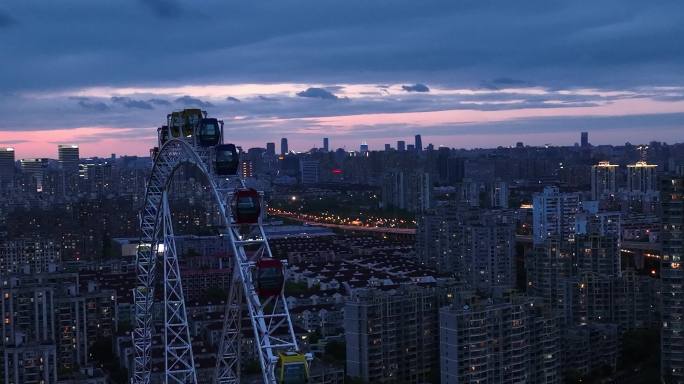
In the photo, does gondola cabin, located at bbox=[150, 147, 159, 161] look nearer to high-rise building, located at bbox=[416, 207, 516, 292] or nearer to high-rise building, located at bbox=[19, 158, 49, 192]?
high-rise building, located at bbox=[416, 207, 516, 292]

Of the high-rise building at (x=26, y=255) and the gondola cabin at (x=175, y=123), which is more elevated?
the gondola cabin at (x=175, y=123)

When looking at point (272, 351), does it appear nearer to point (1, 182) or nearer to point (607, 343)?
point (607, 343)

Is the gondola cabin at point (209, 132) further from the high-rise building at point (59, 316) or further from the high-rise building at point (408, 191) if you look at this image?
the high-rise building at point (408, 191)

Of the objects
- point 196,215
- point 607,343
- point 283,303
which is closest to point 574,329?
point 607,343

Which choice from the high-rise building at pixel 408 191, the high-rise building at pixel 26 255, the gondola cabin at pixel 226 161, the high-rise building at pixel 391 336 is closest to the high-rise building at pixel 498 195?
the high-rise building at pixel 408 191

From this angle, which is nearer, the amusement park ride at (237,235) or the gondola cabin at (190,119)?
the amusement park ride at (237,235)

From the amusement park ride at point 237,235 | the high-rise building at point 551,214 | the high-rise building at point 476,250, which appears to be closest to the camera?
the amusement park ride at point 237,235
